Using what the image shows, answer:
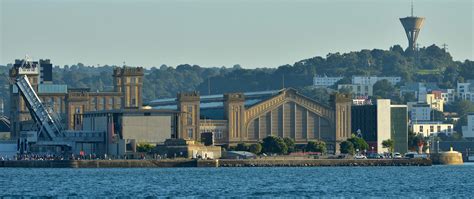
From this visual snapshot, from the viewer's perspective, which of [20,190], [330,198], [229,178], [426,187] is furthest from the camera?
[229,178]

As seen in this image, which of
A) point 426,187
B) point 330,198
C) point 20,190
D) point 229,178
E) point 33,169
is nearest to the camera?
point 330,198

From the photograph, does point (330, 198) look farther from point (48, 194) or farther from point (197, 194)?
point (48, 194)

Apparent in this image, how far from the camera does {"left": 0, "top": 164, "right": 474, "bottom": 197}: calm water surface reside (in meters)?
131

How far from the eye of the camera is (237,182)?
5930 inches

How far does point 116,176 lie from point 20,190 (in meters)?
29.1

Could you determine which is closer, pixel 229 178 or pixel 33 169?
pixel 229 178

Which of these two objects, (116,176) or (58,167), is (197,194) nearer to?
(116,176)

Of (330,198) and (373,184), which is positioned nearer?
(330,198)

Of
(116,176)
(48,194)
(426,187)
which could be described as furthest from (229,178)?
(48,194)

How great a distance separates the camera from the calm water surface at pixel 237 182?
429 ft

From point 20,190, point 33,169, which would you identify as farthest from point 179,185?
point 33,169

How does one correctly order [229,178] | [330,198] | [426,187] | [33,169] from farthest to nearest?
[33,169], [229,178], [426,187], [330,198]

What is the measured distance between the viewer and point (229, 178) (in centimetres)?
16050

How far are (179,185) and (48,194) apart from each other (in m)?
17.5
